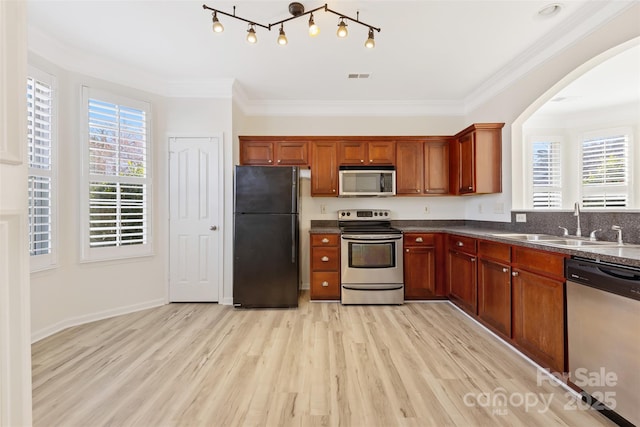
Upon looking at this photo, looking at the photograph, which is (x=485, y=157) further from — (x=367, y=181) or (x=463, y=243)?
(x=367, y=181)

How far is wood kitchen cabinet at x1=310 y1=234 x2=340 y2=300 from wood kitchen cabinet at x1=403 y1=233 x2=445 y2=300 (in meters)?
0.87

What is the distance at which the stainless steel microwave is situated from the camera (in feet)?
12.8

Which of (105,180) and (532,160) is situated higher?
(532,160)

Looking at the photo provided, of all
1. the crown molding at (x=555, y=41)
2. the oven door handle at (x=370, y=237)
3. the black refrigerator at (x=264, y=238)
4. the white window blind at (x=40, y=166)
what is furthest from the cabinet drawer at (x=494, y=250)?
the white window blind at (x=40, y=166)

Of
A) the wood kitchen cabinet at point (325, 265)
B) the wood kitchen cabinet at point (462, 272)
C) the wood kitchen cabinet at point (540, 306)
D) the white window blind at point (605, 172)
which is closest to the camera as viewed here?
the wood kitchen cabinet at point (540, 306)

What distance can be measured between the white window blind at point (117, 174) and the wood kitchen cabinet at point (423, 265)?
3.19m

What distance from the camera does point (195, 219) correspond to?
3.55 meters

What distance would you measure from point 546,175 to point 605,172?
18.6 inches

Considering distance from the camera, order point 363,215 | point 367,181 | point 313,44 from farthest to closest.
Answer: point 363,215 < point 367,181 < point 313,44

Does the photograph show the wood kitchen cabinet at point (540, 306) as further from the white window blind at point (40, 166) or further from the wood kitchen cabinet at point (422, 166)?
the white window blind at point (40, 166)

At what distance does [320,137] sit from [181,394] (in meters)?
3.16

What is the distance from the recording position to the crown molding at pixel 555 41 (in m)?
2.13

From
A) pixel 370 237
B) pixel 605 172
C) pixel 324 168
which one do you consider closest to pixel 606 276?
pixel 605 172

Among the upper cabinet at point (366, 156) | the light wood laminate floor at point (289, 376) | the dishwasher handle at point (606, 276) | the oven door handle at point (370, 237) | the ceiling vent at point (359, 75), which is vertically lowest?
the light wood laminate floor at point (289, 376)
